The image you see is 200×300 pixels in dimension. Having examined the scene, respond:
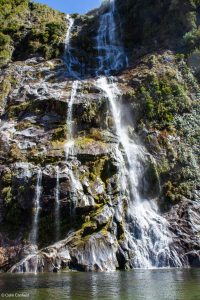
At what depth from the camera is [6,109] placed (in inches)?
1538

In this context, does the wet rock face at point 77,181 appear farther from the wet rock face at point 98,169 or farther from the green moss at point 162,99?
the green moss at point 162,99

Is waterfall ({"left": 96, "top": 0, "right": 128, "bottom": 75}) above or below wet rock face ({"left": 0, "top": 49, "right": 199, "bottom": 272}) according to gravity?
above

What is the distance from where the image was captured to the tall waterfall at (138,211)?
27.2 m

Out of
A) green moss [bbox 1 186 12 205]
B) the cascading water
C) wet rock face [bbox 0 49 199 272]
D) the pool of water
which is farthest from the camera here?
green moss [bbox 1 186 12 205]

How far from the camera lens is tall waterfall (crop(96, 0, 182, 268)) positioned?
89.1 feet

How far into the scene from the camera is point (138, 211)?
30.0 meters

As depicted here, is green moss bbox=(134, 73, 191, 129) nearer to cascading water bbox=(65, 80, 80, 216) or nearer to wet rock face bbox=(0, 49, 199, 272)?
wet rock face bbox=(0, 49, 199, 272)

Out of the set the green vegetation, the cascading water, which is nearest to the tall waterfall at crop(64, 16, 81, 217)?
the cascading water

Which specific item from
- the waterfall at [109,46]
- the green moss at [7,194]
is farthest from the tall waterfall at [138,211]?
the green moss at [7,194]

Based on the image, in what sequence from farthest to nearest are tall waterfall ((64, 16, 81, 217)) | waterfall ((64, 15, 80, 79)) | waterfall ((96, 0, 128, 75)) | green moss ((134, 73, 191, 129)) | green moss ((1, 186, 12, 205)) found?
waterfall ((96, 0, 128, 75))
waterfall ((64, 15, 80, 79))
green moss ((134, 73, 191, 129))
green moss ((1, 186, 12, 205))
tall waterfall ((64, 16, 81, 217))

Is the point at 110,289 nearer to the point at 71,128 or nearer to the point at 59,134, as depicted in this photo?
the point at 59,134

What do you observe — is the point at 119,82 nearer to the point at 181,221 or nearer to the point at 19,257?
the point at 181,221

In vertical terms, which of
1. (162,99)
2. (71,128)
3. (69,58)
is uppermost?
(69,58)

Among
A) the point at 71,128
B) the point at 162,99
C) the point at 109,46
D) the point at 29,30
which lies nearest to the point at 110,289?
the point at 71,128
